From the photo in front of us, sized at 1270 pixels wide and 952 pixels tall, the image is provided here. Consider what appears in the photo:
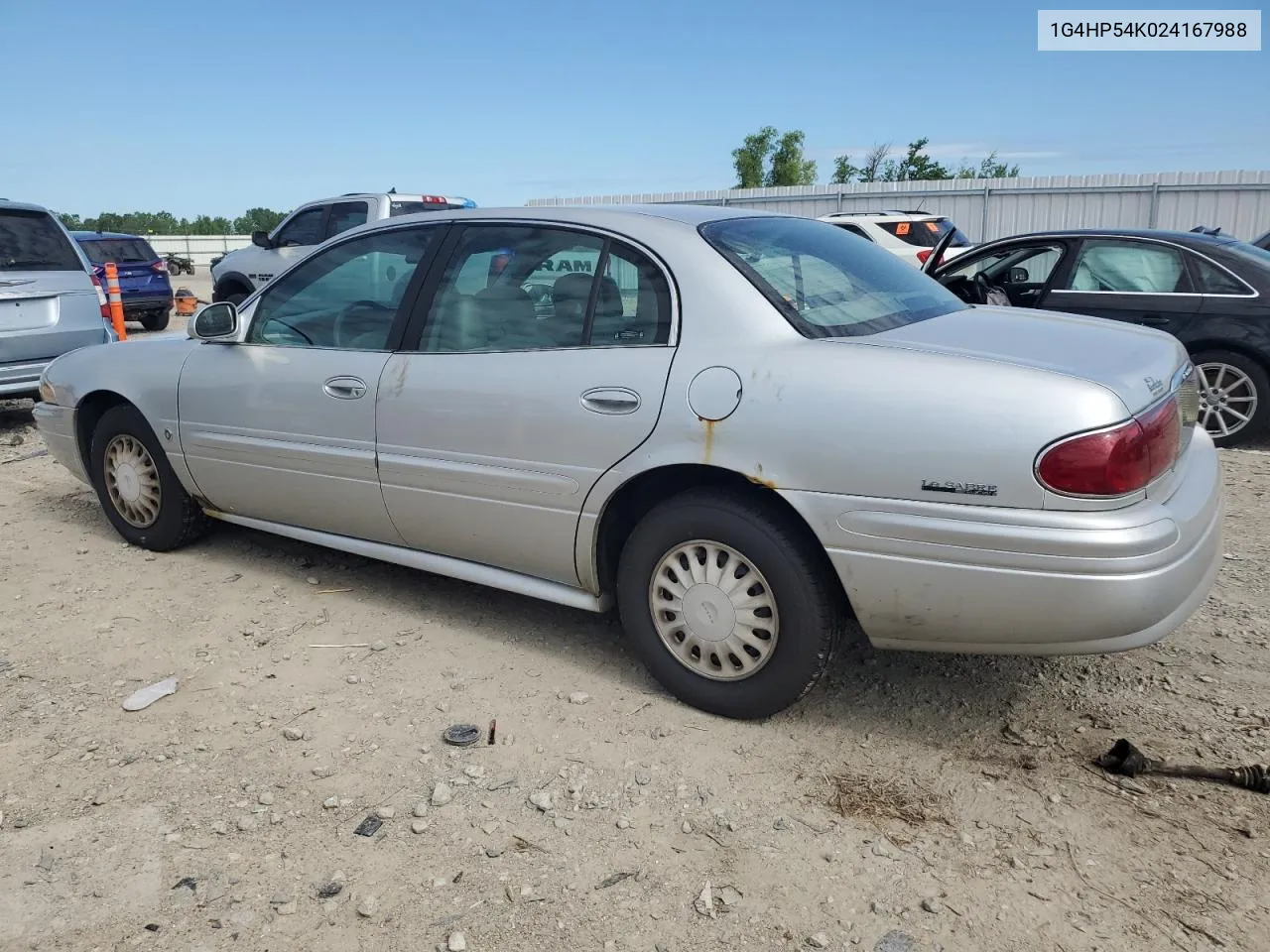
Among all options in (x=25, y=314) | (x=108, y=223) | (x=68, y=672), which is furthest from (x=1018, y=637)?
(x=108, y=223)

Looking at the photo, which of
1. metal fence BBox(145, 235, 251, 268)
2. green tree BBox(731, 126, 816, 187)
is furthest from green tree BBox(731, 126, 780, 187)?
metal fence BBox(145, 235, 251, 268)

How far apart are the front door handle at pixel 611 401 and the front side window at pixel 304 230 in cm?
1027

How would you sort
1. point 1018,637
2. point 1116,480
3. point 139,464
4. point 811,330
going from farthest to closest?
point 139,464 → point 811,330 → point 1018,637 → point 1116,480

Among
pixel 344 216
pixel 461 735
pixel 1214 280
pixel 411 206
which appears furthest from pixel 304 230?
pixel 461 735

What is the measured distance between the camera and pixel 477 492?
11.5 feet

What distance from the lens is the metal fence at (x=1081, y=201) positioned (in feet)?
62.0

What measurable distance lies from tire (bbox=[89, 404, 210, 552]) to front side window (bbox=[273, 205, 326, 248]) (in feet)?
26.5

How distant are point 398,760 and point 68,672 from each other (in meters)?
1.50

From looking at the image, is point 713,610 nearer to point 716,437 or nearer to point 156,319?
point 716,437

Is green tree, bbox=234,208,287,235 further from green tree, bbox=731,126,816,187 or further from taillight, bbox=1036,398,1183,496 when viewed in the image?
taillight, bbox=1036,398,1183,496

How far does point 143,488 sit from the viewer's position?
15.9ft

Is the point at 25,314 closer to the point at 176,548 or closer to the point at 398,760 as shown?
the point at 176,548

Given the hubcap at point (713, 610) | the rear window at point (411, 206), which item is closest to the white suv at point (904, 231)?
the rear window at point (411, 206)

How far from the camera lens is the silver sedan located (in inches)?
102
